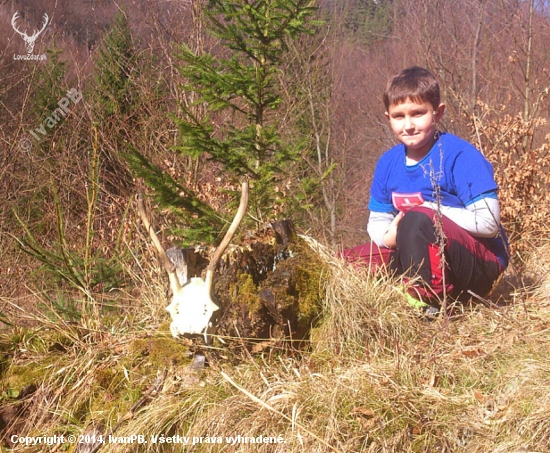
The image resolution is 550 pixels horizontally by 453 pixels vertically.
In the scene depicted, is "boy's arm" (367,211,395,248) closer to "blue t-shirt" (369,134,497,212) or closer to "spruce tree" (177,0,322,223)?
"blue t-shirt" (369,134,497,212)

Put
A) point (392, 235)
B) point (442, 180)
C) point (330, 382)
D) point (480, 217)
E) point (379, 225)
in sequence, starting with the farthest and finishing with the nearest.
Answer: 1. point (379, 225)
2. point (392, 235)
3. point (442, 180)
4. point (480, 217)
5. point (330, 382)

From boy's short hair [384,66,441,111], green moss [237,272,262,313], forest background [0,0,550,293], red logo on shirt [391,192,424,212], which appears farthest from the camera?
forest background [0,0,550,293]

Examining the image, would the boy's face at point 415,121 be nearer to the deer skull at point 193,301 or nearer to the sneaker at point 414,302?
the sneaker at point 414,302

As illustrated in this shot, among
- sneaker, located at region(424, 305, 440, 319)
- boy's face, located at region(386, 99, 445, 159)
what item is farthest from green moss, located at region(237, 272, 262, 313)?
boy's face, located at region(386, 99, 445, 159)

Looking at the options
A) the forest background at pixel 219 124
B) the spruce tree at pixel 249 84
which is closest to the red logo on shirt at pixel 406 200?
the forest background at pixel 219 124

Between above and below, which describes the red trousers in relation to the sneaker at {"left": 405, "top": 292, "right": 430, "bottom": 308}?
above

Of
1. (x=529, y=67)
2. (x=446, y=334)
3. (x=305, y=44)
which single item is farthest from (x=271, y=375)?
(x=305, y=44)

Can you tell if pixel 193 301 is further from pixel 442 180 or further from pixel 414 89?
pixel 414 89

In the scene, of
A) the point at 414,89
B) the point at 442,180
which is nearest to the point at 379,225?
the point at 442,180

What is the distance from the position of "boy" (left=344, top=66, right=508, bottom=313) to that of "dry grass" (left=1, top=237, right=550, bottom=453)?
0.56 ft

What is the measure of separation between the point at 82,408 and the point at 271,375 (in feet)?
2.85

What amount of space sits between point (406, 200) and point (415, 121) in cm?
44

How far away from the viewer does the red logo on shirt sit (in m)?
3.11

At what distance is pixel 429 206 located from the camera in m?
3.02
